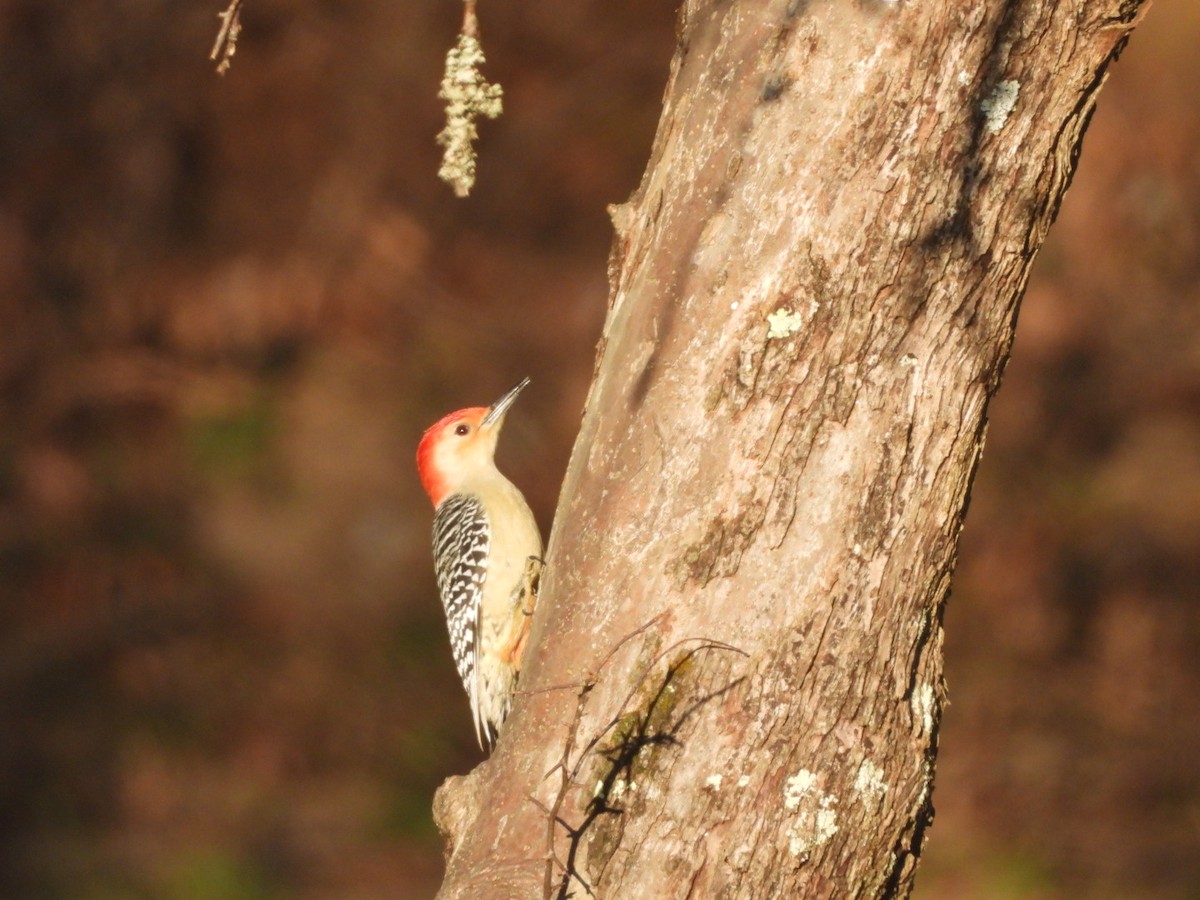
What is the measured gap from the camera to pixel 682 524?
249 centimetres

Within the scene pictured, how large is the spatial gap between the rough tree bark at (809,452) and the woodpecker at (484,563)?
1.61 meters

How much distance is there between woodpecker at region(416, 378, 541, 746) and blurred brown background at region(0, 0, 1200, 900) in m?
3.28

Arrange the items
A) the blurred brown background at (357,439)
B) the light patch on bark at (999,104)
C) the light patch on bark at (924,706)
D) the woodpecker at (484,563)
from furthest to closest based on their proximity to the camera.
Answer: the blurred brown background at (357,439), the woodpecker at (484,563), the light patch on bark at (924,706), the light patch on bark at (999,104)

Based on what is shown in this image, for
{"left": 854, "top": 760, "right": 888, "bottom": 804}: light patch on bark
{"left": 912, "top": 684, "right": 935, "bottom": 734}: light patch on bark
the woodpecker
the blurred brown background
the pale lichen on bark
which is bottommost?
{"left": 854, "top": 760, "right": 888, "bottom": 804}: light patch on bark

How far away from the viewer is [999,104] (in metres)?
2.41

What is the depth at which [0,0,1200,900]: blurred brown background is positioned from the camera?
8070 millimetres

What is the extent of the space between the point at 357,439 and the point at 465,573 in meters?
4.82

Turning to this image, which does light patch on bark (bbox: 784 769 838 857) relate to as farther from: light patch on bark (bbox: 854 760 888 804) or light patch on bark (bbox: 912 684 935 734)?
light patch on bark (bbox: 912 684 935 734)

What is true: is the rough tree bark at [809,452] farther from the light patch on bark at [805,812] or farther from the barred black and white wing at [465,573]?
the barred black and white wing at [465,573]

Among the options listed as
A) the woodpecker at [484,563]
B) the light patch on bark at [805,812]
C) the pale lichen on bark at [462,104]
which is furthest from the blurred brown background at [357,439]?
the light patch on bark at [805,812]

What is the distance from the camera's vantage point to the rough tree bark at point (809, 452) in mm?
2410

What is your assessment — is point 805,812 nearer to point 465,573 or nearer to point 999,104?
point 999,104

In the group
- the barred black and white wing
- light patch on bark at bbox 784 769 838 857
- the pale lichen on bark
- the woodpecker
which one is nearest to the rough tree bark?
light patch on bark at bbox 784 769 838 857

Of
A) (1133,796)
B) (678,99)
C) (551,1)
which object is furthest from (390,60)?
(678,99)
